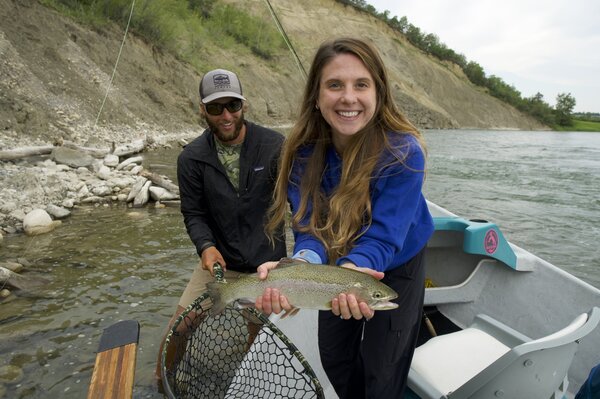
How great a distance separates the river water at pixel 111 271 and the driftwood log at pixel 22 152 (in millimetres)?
2921

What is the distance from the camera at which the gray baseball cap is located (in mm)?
3852

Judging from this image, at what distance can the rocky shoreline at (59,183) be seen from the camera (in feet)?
27.1

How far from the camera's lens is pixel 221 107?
388 centimetres

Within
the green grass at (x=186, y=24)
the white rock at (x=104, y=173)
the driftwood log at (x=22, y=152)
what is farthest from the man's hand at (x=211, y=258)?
the green grass at (x=186, y=24)

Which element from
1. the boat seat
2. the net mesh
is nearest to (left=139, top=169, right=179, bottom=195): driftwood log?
the net mesh

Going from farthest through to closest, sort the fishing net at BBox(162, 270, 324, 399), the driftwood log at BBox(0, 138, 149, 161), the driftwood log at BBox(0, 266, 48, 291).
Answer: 1. the driftwood log at BBox(0, 138, 149, 161)
2. the driftwood log at BBox(0, 266, 48, 291)
3. the fishing net at BBox(162, 270, 324, 399)

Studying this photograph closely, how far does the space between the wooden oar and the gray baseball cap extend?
2.03m

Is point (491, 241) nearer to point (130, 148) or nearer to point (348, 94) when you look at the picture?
point (348, 94)

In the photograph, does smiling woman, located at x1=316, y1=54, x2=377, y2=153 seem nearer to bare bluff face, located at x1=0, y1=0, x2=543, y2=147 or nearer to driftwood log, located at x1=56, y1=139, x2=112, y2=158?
bare bluff face, located at x1=0, y1=0, x2=543, y2=147

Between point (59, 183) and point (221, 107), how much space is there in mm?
8024

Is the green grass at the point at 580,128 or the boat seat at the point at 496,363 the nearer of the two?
the boat seat at the point at 496,363

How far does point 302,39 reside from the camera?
65.4 metres

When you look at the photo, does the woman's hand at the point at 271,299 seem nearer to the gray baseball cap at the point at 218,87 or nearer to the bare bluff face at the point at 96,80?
the bare bluff face at the point at 96,80

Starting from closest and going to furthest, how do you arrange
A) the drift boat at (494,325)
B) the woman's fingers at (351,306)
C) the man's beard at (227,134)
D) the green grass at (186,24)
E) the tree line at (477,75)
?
the woman's fingers at (351,306), the drift boat at (494,325), the man's beard at (227,134), the green grass at (186,24), the tree line at (477,75)
